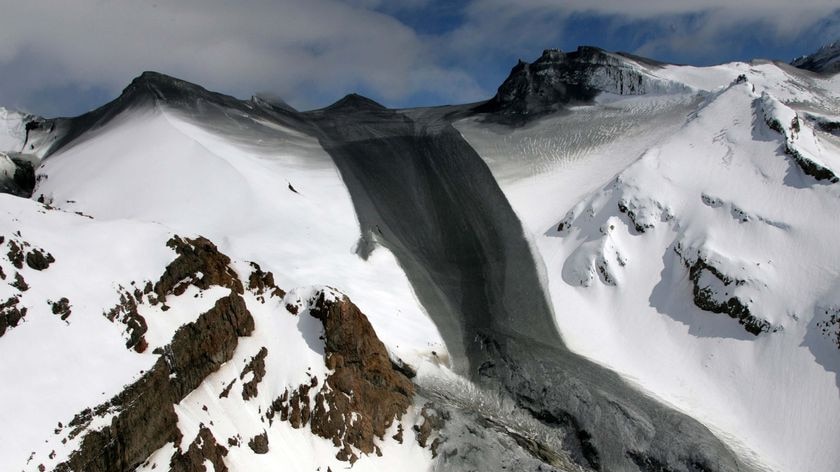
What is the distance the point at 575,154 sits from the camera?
57.9m

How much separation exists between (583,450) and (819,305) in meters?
15.8

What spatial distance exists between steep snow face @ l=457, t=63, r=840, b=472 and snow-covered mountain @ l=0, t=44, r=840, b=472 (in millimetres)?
150

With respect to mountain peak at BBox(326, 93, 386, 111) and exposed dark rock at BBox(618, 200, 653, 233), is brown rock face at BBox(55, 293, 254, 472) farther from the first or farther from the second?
mountain peak at BBox(326, 93, 386, 111)

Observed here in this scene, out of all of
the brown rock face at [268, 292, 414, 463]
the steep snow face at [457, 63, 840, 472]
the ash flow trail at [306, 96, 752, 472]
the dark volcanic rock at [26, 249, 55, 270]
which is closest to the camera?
the dark volcanic rock at [26, 249, 55, 270]

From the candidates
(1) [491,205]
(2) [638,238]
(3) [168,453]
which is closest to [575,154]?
(1) [491,205]

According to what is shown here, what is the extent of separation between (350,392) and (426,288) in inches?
520

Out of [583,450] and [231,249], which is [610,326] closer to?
[583,450]

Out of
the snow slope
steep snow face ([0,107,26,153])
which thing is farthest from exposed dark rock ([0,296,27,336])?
steep snow face ([0,107,26,153])

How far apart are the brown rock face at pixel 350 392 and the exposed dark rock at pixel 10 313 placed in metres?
10.4

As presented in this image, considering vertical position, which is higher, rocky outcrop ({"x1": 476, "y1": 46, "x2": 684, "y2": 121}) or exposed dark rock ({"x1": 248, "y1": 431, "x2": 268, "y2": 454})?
rocky outcrop ({"x1": 476, "y1": 46, "x2": 684, "y2": 121})

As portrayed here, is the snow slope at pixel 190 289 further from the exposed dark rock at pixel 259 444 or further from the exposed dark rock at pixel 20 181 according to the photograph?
the exposed dark rock at pixel 20 181

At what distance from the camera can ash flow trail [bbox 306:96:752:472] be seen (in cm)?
3238

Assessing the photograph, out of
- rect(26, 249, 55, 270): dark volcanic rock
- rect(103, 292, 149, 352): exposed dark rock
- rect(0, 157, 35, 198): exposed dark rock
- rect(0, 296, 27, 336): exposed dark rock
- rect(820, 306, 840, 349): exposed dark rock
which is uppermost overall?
rect(0, 157, 35, 198): exposed dark rock

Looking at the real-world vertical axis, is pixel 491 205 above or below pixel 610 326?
above
